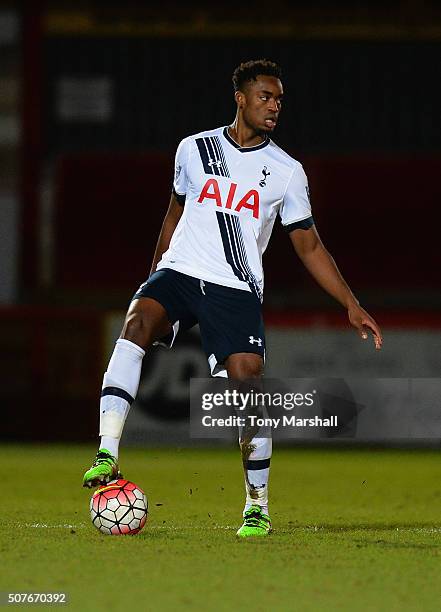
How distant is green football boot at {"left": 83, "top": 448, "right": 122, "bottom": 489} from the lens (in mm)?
5898

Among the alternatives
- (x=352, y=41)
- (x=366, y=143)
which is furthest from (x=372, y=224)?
(x=352, y=41)

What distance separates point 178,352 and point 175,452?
3.53 feet

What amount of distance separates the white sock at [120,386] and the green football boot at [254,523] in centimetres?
67

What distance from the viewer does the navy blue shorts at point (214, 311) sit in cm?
634

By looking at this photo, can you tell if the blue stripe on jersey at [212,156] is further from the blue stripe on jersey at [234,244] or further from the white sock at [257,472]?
the white sock at [257,472]

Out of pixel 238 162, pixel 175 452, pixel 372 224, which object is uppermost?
pixel 238 162

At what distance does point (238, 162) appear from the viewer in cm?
646

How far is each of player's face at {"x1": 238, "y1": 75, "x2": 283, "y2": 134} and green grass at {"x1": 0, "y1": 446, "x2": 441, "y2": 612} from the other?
1799 mm

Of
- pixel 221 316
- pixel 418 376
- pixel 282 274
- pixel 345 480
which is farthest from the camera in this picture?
pixel 282 274

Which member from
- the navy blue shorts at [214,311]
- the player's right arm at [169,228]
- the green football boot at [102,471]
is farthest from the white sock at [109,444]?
the player's right arm at [169,228]

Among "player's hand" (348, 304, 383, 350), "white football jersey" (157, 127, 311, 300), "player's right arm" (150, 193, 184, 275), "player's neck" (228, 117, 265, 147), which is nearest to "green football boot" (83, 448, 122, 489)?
"white football jersey" (157, 127, 311, 300)

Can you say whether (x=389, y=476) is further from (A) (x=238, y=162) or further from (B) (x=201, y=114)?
(B) (x=201, y=114)

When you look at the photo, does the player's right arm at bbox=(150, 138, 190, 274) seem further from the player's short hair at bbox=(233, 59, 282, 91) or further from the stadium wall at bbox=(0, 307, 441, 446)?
the stadium wall at bbox=(0, 307, 441, 446)

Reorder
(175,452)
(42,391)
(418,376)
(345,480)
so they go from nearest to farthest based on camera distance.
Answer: (345,480)
(175,452)
(418,376)
(42,391)
